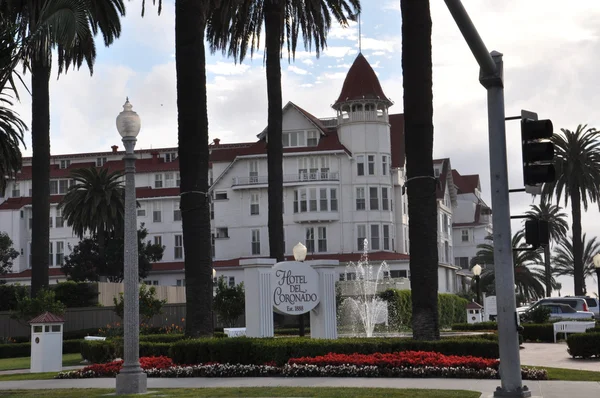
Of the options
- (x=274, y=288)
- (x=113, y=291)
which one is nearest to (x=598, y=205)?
(x=113, y=291)

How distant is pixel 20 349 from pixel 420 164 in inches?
934

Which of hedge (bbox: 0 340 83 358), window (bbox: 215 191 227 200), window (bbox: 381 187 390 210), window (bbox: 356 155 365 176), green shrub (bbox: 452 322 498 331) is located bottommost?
hedge (bbox: 0 340 83 358)

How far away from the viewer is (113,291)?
59.9 metres

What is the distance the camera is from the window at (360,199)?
76250 millimetres

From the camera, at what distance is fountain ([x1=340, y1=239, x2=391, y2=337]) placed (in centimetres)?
5516

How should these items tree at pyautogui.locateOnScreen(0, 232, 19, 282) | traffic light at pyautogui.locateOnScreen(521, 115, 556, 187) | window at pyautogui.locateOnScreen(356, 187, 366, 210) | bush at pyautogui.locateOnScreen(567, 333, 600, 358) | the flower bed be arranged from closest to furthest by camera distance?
Answer: traffic light at pyautogui.locateOnScreen(521, 115, 556, 187) < the flower bed < bush at pyautogui.locateOnScreen(567, 333, 600, 358) < window at pyautogui.locateOnScreen(356, 187, 366, 210) < tree at pyautogui.locateOnScreen(0, 232, 19, 282)

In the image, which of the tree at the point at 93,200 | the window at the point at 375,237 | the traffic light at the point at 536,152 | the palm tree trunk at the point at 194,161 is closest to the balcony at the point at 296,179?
the window at the point at 375,237

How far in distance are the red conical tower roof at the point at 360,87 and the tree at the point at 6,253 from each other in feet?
111

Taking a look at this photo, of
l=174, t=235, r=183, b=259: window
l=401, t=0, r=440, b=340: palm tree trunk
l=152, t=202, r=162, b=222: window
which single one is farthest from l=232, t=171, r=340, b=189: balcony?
l=401, t=0, r=440, b=340: palm tree trunk

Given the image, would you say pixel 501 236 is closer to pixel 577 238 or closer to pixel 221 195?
pixel 577 238

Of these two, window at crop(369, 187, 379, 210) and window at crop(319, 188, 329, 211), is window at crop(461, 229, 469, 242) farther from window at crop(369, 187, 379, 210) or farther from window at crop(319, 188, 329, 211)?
window at crop(319, 188, 329, 211)

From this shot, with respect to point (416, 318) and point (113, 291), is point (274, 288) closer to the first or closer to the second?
point (416, 318)

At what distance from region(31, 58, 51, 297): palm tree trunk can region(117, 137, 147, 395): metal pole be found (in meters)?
23.0

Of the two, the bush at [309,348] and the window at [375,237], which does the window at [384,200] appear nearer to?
the window at [375,237]
